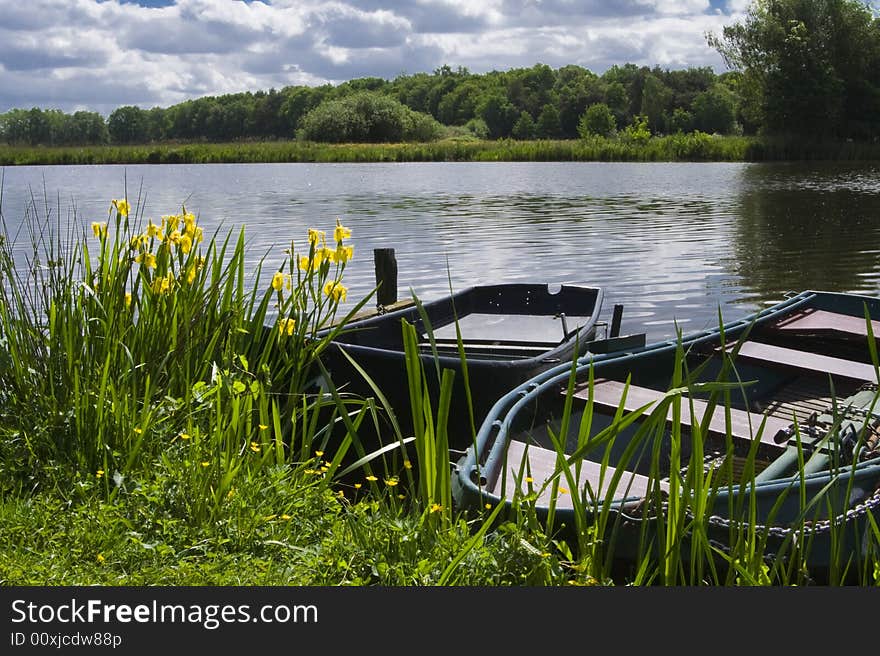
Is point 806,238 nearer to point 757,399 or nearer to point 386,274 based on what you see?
point 386,274

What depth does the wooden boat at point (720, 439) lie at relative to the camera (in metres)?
2.61

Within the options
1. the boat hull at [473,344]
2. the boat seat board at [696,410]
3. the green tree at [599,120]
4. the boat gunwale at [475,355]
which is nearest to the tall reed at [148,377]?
the boat hull at [473,344]

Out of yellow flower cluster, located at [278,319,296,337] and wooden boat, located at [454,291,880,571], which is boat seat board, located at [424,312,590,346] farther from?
yellow flower cluster, located at [278,319,296,337]

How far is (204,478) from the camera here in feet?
11.9

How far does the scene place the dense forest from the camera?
5372cm

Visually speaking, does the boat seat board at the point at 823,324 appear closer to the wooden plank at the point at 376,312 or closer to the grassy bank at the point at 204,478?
the wooden plank at the point at 376,312

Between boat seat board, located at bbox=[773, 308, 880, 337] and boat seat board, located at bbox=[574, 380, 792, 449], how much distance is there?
1505 mm

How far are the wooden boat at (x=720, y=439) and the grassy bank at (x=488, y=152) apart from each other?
150ft

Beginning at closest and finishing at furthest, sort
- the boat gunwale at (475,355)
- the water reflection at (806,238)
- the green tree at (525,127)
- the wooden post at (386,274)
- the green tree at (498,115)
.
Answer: the boat gunwale at (475,355) < the wooden post at (386,274) < the water reflection at (806,238) < the green tree at (525,127) < the green tree at (498,115)

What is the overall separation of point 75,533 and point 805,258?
52.6ft

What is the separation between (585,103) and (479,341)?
95419mm

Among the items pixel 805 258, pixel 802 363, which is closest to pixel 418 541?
pixel 802 363

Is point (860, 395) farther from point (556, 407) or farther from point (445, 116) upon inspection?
point (445, 116)

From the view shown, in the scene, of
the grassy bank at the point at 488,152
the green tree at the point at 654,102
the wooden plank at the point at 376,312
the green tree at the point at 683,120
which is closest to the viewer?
the wooden plank at the point at 376,312
